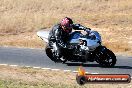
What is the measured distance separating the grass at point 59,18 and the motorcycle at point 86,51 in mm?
5193

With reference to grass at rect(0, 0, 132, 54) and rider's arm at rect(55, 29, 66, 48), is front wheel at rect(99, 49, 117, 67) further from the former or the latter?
grass at rect(0, 0, 132, 54)

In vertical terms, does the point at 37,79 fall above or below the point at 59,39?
below

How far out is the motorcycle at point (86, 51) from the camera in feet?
59.3

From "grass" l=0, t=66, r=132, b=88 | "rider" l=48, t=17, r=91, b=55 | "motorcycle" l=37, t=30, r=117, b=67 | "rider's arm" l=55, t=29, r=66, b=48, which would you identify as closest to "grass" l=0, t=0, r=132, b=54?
"motorcycle" l=37, t=30, r=117, b=67

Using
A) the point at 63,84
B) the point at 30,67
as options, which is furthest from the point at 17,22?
the point at 63,84

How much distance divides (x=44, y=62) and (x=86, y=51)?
1948mm

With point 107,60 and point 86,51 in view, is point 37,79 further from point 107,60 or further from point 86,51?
point 107,60

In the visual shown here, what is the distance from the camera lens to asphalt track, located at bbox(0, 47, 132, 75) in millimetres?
17984

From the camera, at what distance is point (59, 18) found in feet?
109

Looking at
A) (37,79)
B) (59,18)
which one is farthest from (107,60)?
(59,18)

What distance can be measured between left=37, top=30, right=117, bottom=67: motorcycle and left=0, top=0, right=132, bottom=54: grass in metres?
5.19

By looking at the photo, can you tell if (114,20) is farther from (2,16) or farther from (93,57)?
(93,57)

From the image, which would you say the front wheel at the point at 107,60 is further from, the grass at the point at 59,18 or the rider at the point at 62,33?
the grass at the point at 59,18

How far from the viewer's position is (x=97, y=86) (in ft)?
50.3
